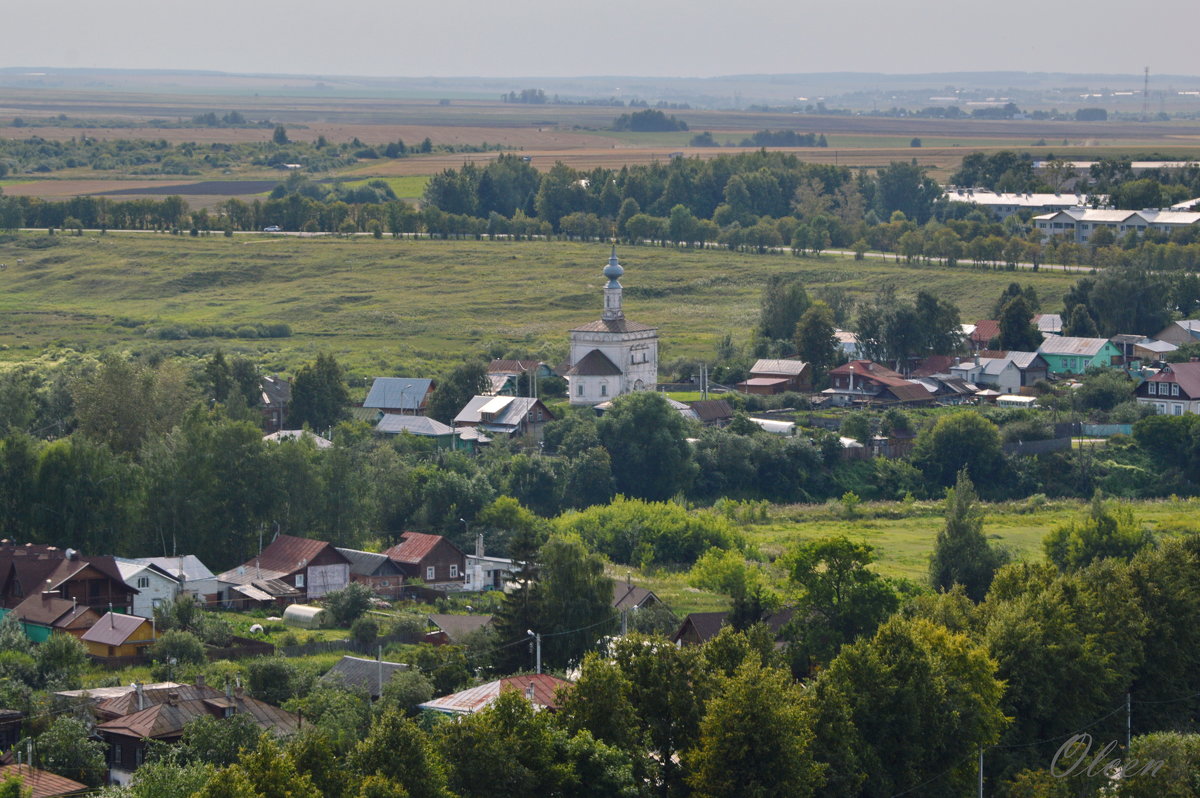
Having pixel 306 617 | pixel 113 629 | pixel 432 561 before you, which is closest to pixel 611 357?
pixel 432 561

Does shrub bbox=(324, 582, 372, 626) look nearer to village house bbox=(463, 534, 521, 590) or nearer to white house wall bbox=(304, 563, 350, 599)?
white house wall bbox=(304, 563, 350, 599)

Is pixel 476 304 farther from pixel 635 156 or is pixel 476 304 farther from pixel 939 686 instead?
pixel 635 156

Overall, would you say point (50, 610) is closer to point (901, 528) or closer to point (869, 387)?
point (901, 528)

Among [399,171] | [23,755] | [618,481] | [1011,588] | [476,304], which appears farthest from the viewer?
[399,171]

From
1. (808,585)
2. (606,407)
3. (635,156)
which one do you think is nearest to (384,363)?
(606,407)

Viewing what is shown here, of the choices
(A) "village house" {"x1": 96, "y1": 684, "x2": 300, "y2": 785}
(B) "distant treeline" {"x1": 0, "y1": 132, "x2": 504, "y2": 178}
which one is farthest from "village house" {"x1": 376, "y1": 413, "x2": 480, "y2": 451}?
(B) "distant treeline" {"x1": 0, "y1": 132, "x2": 504, "y2": 178}

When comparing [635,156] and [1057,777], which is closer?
[1057,777]

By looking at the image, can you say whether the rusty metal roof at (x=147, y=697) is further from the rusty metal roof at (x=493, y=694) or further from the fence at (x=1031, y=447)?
the fence at (x=1031, y=447)
